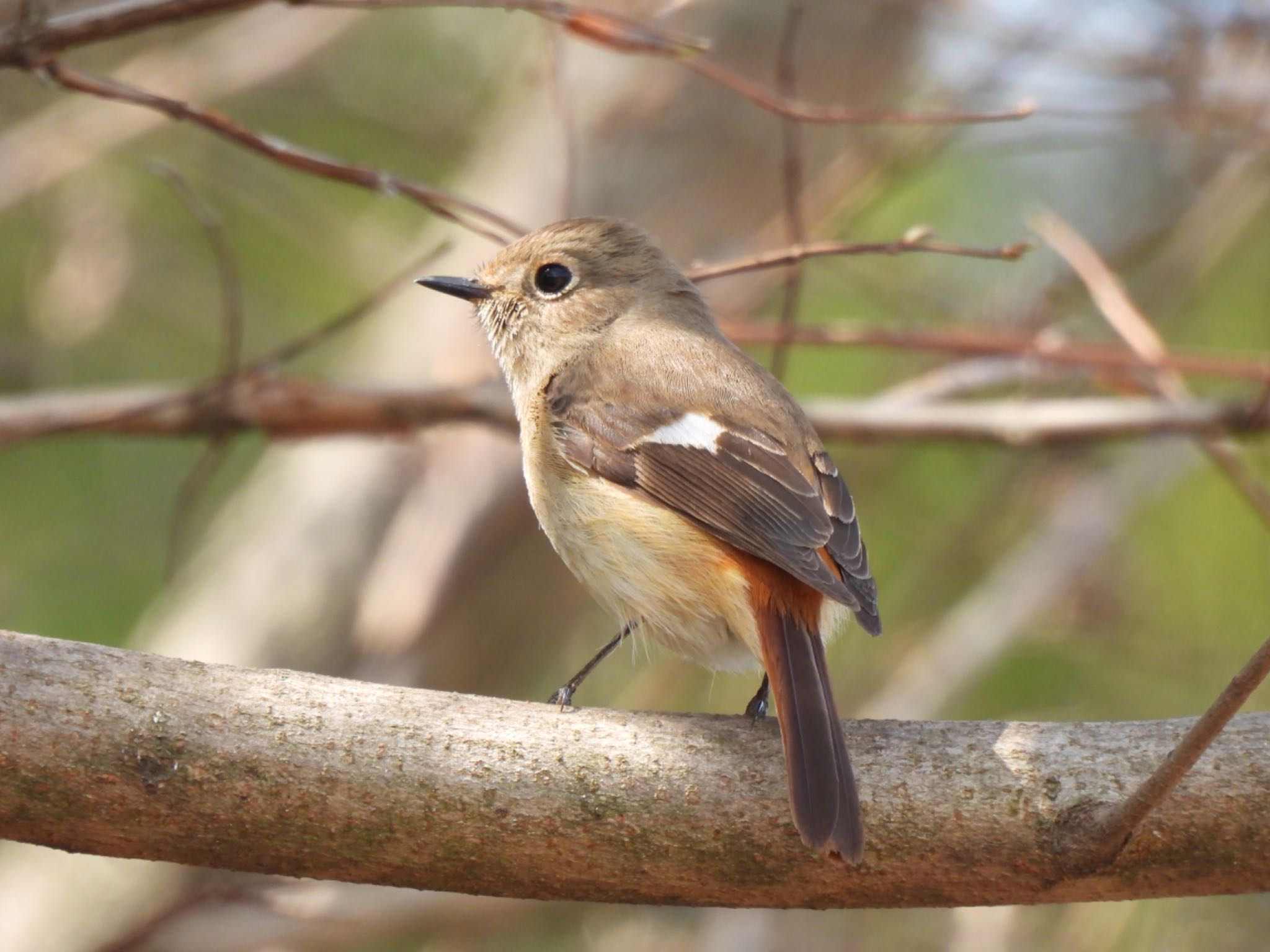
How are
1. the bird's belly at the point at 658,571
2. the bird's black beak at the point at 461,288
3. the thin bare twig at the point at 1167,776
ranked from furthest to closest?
the bird's black beak at the point at 461,288 → the bird's belly at the point at 658,571 → the thin bare twig at the point at 1167,776

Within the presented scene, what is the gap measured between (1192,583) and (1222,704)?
14.7 ft

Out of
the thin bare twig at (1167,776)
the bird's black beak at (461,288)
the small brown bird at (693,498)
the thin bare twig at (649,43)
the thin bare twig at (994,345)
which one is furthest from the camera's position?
the thin bare twig at (994,345)

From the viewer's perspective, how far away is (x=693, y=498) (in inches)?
114

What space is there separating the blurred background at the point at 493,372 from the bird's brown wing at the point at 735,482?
1.27 meters

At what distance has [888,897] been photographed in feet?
7.35

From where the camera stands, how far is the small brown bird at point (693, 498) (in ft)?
8.82

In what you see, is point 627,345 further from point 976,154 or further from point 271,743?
point 976,154

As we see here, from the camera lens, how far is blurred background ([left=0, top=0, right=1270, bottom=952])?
15.2 ft

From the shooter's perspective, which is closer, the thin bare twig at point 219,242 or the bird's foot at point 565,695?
the bird's foot at point 565,695

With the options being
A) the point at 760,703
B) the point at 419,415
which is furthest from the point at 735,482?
the point at 419,415

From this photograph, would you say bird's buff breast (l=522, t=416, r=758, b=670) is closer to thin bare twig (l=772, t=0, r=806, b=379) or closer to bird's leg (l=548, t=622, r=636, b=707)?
bird's leg (l=548, t=622, r=636, b=707)

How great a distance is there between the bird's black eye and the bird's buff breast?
2.74 ft

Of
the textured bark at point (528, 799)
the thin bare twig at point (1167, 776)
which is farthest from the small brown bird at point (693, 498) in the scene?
the thin bare twig at point (1167, 776)

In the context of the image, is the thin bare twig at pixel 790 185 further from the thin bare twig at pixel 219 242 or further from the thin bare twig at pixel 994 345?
the thin bare twig at pixel 219 242
